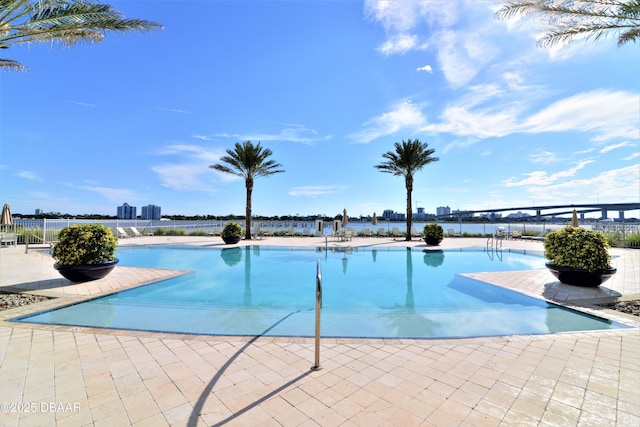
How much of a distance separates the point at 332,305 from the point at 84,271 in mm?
5487

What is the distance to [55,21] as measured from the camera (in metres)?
5.48

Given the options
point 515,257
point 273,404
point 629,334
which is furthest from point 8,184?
point 515,257

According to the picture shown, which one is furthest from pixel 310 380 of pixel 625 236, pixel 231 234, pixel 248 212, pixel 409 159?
pixel 625 236

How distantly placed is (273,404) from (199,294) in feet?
16.2

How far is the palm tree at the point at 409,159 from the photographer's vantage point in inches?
757

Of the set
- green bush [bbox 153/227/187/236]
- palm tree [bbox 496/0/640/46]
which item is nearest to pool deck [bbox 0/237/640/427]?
palm tree [bbox 496/0/640/46]

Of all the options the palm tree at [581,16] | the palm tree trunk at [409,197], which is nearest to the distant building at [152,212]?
the palm tree trunk at [409,197]

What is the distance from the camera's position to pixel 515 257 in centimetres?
1182

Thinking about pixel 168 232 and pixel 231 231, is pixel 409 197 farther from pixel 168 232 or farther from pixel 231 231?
pixel 168 232

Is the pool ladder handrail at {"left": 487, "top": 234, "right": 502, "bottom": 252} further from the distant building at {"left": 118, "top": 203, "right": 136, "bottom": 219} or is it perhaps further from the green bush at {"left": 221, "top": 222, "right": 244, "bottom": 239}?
the distant building at {"left": 118, "top": 203, "right": 136, "bottom": 219}

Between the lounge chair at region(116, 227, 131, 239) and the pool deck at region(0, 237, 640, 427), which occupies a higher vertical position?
the lounge chair at region(116, 227, 131, 239)

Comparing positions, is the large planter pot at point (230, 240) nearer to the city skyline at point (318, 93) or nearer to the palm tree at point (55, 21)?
the city skyline at point (318, 93)

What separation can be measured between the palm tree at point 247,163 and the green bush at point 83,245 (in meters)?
13.2

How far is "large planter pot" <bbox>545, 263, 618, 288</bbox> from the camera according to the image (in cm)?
569
